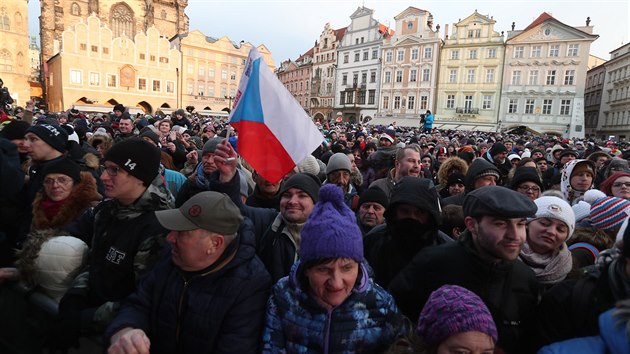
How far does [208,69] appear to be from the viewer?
181ft

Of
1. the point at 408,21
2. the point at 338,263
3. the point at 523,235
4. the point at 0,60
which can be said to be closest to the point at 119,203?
the point at 338,263

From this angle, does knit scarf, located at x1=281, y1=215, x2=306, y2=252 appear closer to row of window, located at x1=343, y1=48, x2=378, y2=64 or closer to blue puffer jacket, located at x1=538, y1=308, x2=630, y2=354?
blue puffer jacket, located at x1=538, y1=308, x2=630, y2=354

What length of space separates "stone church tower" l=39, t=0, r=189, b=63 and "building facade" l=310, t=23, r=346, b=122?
24.4 m

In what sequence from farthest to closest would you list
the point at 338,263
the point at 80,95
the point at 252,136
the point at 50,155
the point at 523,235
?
the point at 80,95
the point at 50,155
the point at 252,136
the point at 523,235
the point at 338,263

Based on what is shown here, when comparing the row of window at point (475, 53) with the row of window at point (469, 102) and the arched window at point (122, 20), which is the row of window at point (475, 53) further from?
the arched window at point (122, 20)

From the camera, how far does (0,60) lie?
1754 inches

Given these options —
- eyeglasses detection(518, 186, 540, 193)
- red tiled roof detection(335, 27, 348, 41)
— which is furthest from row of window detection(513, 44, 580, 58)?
eyeglasses detection(518, 186, 540, 193)

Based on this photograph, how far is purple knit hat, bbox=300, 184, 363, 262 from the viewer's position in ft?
5.81

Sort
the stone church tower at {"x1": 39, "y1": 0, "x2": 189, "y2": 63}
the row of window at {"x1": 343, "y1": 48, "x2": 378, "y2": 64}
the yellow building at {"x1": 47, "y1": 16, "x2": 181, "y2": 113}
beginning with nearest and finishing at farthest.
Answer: the yellow building at {"x1": 47, "y1": 16, "x2": 181, "y2": 113} < the stone church tower at {"x1": 39, "y1": 0, "x2": 189, "y2": 63} < the row of window at {"x1": 343, "y1": 48, "x2": 378, "y2": 64}

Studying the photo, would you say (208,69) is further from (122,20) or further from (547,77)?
(547,77)

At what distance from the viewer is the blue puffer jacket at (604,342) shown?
135cm

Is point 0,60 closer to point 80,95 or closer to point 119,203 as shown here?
point 80,95

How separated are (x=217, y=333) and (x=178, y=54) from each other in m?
56.4

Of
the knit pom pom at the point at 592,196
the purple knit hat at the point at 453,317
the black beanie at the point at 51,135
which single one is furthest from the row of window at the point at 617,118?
the black beanie at the point at 51,135
